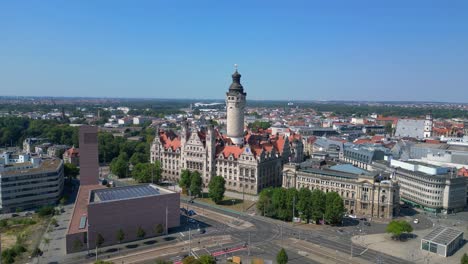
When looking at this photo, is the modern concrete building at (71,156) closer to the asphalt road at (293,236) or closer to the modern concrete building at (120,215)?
the modern concrete building at (120,215)

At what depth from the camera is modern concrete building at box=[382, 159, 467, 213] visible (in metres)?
104

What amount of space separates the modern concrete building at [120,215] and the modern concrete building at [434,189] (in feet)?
214

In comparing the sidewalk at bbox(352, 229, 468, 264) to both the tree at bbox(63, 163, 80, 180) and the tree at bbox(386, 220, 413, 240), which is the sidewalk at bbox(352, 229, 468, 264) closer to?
the tree at bbox(386, 220, 413, 240)

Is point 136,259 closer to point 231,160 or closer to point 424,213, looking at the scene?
point 231,160

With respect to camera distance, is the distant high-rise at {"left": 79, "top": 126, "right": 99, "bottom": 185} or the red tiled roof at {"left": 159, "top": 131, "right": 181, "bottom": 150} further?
the red tiled roof at {"left": 159, "top": 131, "right": 181, "bottom": 150}

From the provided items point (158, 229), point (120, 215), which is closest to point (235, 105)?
point (158, 229)

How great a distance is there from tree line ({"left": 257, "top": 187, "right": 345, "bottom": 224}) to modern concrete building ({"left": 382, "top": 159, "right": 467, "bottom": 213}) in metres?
27.6

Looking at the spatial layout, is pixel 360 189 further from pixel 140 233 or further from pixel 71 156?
pixel 71 156

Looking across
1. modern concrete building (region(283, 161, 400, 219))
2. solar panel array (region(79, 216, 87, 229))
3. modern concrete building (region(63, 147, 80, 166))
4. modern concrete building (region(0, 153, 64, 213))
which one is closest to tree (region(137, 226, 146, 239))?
solar panel array (region(79, 216, 87, 229))

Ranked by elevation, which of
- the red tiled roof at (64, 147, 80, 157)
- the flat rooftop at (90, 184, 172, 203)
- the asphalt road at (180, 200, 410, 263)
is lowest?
the asphalt road at (180, 200, 410, 263)

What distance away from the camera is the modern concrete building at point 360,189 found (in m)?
98.1

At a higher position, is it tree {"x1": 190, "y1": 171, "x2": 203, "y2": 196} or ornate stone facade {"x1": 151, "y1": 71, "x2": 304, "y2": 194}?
ornate stone facade {"x1": 151, "y1": 71, "x2": 304, "y2": 194}

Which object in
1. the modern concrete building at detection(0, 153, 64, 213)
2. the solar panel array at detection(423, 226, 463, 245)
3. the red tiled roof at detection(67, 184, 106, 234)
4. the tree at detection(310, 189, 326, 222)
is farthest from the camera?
the modern concrete building at detection(0, 153, 64, 213)

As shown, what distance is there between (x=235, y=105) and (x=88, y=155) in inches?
2034
